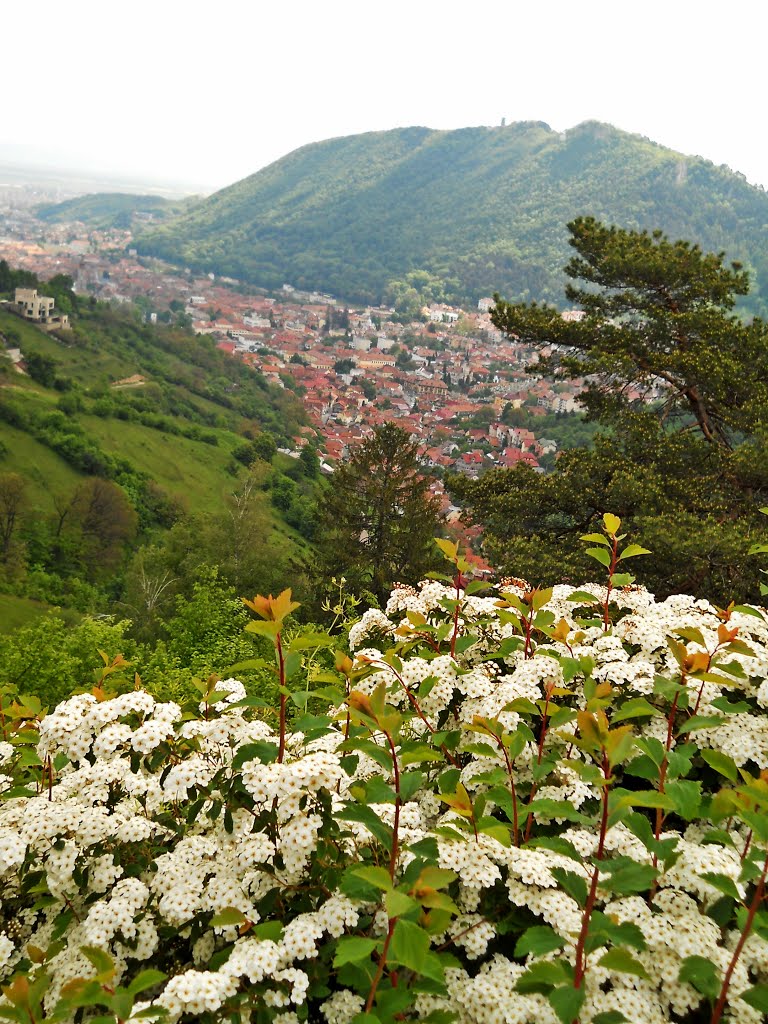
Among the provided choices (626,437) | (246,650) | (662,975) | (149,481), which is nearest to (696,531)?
(626,437)

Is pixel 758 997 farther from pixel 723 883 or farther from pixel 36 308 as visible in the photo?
pixel 36 308

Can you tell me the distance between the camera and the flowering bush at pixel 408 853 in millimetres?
1477

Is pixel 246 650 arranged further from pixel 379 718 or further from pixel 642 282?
pixel 379 718

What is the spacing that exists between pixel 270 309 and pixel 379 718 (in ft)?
484

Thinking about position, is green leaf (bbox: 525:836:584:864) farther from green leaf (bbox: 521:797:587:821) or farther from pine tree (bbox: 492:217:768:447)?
pine tree (bbox: 492:217:768:447)

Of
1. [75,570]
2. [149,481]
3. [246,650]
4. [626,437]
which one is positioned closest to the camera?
[626,437]

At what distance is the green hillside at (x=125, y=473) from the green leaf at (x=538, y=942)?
64.0 ft

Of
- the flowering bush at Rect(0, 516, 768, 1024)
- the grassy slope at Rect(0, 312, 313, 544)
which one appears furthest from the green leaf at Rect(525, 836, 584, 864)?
the grassy slope at Rect(0, 312, 313, 544)

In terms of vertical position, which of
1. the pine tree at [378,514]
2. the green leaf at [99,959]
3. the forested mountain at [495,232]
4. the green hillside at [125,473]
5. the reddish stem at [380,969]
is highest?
the forested mountain at [495,232]

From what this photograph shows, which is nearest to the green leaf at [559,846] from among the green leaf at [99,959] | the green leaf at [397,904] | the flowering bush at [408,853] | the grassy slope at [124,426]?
the flowering bush at [408,853]

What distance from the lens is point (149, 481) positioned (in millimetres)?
48281

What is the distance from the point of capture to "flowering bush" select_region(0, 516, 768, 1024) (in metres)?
1.48

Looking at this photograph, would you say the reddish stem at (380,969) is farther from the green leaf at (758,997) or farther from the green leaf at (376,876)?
the green leaf at (758,997)

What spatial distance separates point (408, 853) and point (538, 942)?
0.45 metres
